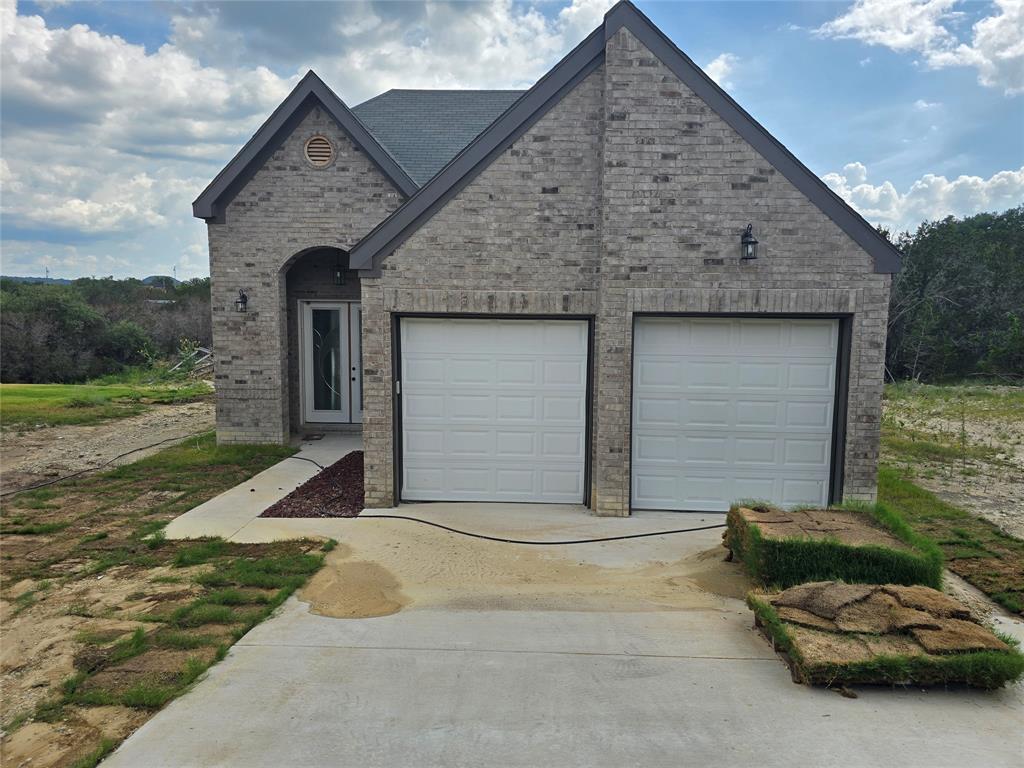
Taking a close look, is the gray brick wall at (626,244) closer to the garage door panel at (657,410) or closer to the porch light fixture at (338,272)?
the garage door panel at (657,410)

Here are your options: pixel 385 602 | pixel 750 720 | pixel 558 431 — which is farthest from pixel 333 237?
pixel 750 720

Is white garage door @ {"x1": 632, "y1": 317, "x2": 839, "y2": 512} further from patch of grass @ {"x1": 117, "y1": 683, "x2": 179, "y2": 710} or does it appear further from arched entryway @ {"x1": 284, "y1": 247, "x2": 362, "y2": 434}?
arched entryway @ {"x1": 284, "y1": 247, "x2": 362, "y2": 434}

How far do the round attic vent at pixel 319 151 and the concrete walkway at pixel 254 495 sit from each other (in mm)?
5107

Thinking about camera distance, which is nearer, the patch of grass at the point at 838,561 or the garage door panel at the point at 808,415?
the patch of grass at the point at 838,561

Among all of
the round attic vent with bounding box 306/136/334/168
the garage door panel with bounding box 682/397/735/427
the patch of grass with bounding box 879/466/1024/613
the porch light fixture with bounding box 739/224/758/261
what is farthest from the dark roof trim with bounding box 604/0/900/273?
the round attic vent with bounding box 306/136/334/168

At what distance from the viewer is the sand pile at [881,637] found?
4109mm

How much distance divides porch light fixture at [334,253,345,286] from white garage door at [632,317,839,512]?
7.18 metres

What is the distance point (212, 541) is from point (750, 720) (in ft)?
18.8

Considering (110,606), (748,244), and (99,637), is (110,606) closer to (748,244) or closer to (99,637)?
(99,637)

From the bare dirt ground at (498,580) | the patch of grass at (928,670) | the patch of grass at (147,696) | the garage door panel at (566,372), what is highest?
the garage door panel at (566,372)

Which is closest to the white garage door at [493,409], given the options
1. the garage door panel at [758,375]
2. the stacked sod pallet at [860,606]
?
the garage door panel at [758,375]

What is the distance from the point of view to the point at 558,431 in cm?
845

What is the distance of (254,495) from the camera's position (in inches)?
361

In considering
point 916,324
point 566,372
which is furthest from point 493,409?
point 916,324
